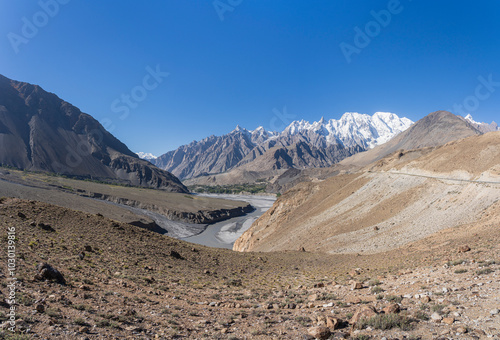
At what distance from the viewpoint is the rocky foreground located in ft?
23.5

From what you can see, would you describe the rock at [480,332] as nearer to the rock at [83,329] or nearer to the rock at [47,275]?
the rock at [83,329]

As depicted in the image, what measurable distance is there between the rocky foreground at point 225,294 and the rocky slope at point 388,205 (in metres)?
10.6

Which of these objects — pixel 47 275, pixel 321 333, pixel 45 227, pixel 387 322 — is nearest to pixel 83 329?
pixel 47 275

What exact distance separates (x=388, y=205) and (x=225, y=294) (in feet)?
105

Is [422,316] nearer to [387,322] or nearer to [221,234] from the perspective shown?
[387,322]

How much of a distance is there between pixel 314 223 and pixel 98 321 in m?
37.9

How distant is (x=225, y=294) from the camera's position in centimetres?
1370

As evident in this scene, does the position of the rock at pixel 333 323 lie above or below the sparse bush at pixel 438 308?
below

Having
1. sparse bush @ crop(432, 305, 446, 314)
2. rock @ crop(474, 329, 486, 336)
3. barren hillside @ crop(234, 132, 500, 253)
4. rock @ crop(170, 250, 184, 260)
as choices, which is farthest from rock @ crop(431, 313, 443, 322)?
barren hillside @ crop(234, 132, 500, 253)

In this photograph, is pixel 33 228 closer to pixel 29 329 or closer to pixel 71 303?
pixel 71 303

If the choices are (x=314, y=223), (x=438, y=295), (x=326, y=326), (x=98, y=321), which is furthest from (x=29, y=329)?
(x=314, y=223)

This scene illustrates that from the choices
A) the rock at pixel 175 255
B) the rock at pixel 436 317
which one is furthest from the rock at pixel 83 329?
the rock at pixel 175 255

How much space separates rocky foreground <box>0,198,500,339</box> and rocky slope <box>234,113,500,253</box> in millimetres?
10599

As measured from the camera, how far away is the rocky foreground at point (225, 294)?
7.15 m
